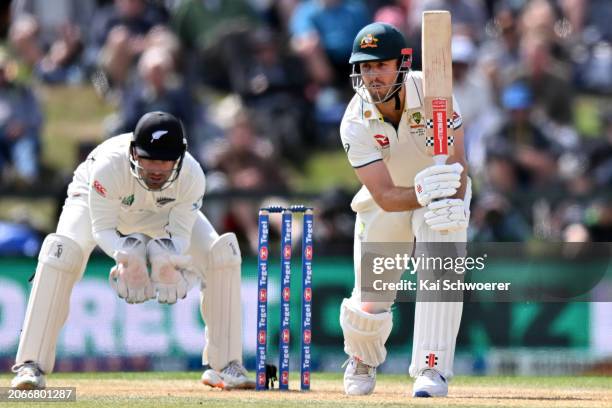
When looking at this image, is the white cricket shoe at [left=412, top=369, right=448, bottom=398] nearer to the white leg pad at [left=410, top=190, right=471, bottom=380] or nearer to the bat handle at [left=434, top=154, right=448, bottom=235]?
the white leg pad at [left=410, top=190, right=471, bottom=380]

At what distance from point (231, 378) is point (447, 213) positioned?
1.81m

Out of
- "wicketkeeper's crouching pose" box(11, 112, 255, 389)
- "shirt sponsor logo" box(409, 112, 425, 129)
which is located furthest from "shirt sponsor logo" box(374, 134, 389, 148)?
"wicketkeeper's crouching pose" box(11, 112, 255, 389)

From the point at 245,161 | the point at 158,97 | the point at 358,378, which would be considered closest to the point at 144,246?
the point at 358,378

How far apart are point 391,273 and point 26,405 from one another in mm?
2251

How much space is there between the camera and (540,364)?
11.1 metres

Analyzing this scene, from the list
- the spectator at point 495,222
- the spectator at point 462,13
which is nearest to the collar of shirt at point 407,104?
the spectator at point 495,222

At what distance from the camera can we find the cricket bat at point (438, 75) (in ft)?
25.5

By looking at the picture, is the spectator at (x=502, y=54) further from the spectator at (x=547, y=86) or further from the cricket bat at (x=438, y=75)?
the cricket bat at (x=438, y=75)

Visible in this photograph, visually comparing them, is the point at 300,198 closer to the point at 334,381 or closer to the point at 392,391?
the point at 334,381

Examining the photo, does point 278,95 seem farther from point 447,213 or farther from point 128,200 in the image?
point 447,213

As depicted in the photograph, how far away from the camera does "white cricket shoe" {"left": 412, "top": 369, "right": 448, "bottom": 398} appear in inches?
306

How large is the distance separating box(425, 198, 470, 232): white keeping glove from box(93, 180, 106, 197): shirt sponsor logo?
6.16ft

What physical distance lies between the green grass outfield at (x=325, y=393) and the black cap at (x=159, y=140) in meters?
1.35

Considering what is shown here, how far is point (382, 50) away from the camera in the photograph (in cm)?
795
